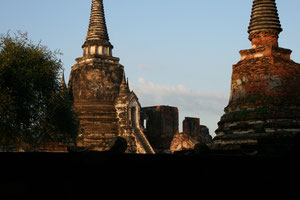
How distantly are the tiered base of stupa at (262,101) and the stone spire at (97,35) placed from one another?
824 inches

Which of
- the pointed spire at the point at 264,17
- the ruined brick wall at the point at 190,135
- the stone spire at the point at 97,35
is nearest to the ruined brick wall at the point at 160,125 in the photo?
the ruined brick wall at the point at 190,135

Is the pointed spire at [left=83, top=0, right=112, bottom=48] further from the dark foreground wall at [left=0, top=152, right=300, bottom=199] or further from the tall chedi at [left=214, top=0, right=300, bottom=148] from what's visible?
the dark foreground wall at [left=0, top=152, right=300, bottom=199]

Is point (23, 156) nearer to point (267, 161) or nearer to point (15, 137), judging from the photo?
point (267, 161)

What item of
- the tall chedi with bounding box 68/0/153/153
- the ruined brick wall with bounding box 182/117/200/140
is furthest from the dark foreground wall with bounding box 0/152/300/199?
the ruined brick wall with bounding box 182/117/200/140

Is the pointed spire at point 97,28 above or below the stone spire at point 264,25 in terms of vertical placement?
above

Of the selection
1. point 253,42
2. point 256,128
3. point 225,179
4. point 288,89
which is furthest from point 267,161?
point 253,42

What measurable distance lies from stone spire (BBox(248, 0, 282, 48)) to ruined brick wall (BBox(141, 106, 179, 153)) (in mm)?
20050

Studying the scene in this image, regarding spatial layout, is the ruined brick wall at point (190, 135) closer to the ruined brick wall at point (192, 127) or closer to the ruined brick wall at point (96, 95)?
the ruined brick wall at point (192, 127)

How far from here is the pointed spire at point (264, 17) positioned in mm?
20766

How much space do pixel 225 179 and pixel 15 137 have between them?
16.3 metres

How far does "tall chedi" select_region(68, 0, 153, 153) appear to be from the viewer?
3550 cm

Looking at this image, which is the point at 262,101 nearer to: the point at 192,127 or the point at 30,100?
the point at 30,100

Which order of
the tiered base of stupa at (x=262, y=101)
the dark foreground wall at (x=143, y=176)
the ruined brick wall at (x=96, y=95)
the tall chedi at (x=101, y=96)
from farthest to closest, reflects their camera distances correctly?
the ruined brick wall at (x=96, y=95), the tall chedi at (x=101, y=96), the tiered base of stupa at (x=262, y=101), the dark foreground wall at (x=143, y=176)

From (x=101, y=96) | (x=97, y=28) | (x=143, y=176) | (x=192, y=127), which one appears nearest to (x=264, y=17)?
(x=143, y=176)
